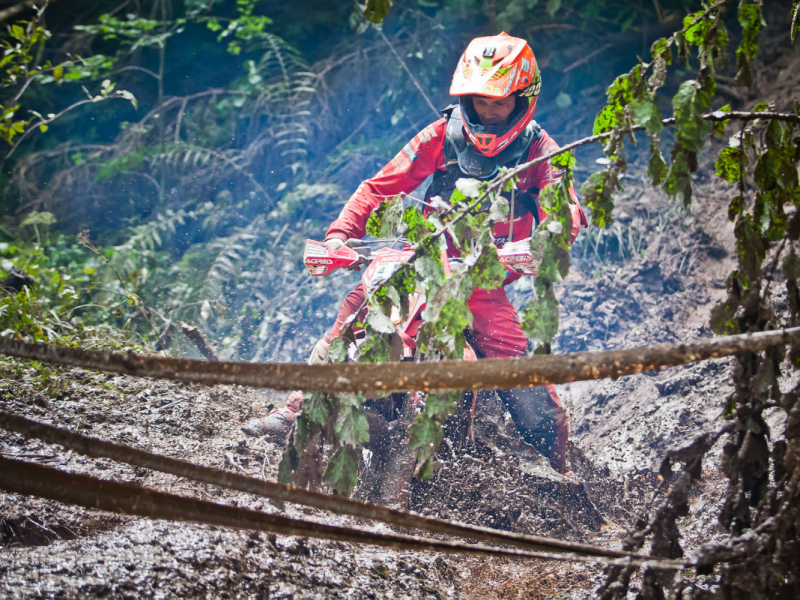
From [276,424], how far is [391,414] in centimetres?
78

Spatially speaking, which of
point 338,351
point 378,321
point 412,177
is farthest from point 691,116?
point 412,177

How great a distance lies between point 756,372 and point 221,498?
2048 millimetres

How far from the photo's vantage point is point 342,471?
1.61m

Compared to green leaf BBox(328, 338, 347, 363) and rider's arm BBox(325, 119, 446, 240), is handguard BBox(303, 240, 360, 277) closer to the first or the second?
rider's arm BBox(325, 119, 446, 240)

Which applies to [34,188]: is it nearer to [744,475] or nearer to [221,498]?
[221,498]

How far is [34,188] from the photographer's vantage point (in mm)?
7285

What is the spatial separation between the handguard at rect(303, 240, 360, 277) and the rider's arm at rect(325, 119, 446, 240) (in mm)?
502

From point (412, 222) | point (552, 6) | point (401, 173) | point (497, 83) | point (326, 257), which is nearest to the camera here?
point (412, 222)

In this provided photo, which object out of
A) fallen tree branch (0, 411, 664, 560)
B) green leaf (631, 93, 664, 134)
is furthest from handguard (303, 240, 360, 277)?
fallen tree branch (0, 411, 664, 560)

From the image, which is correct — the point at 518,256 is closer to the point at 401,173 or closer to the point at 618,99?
the point at 618,99

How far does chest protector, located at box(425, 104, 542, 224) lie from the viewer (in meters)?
3.36

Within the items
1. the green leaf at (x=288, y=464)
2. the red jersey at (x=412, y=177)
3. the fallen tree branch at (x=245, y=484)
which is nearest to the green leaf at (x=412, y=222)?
the green leaf at (x=288, y=464)

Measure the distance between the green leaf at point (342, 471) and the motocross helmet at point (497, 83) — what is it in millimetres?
2231

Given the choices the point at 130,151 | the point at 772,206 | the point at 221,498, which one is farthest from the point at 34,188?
the point at 772,206
